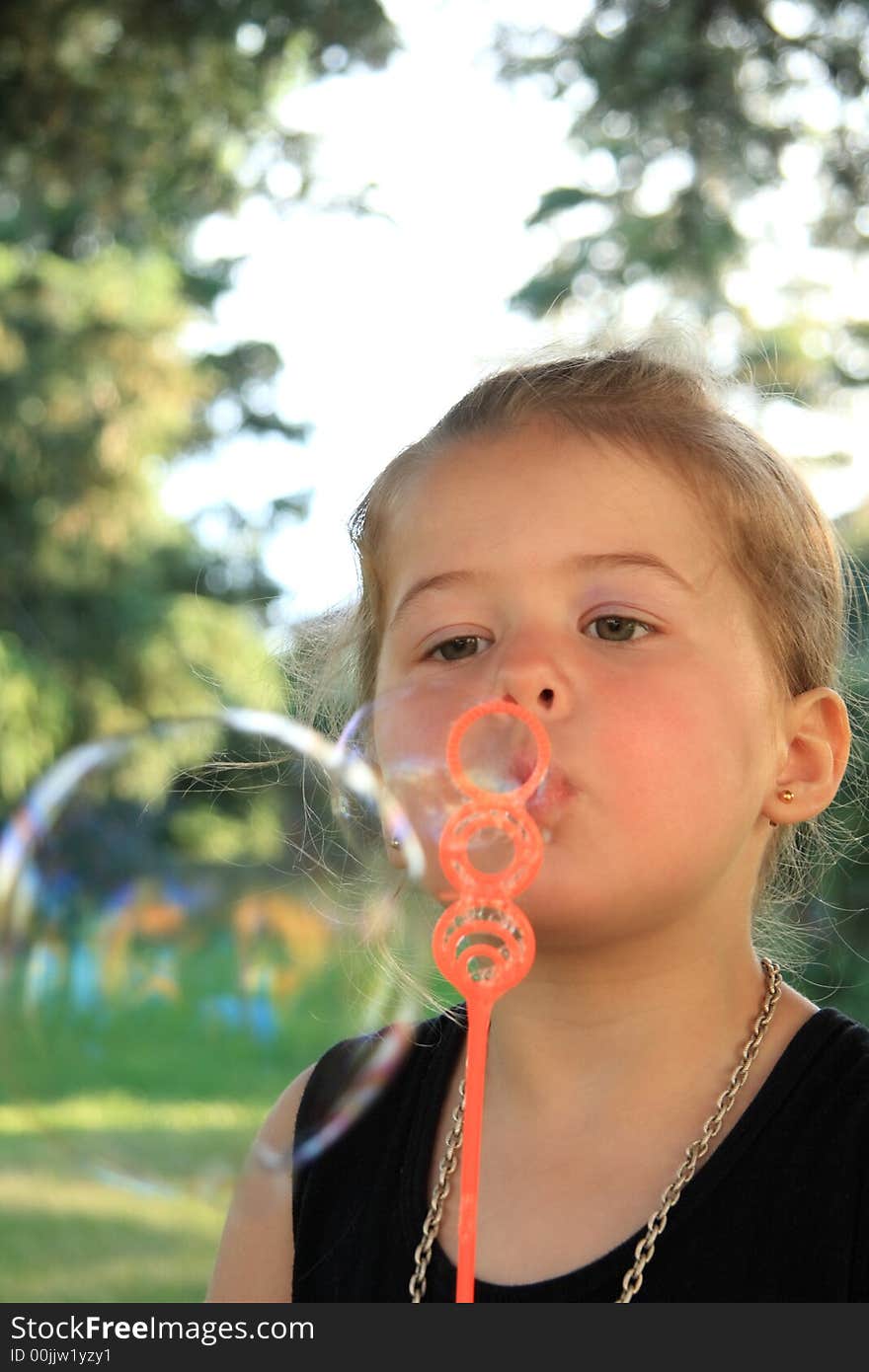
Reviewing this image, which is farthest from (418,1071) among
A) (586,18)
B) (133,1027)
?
(586,18)

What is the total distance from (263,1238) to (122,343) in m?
9.21

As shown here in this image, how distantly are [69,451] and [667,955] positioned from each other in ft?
29.5

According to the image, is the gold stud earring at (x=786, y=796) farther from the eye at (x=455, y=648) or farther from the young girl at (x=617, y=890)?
the eye at (x=455, y=648)

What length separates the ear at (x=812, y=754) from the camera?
1.41m

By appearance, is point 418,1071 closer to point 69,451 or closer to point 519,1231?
point 519,1231

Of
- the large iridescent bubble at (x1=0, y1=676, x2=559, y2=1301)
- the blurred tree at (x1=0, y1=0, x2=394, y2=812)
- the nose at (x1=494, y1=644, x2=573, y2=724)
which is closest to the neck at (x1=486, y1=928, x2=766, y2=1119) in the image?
the large iridescent bubble at (x1=0, y1=676, x2=559, y2=1301)

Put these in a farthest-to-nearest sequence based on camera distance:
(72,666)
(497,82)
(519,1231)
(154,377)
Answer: (154,377)
(72,666)
(497,82)
(519,1231)

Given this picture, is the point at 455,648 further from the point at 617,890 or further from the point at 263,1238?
the point at 263,1238

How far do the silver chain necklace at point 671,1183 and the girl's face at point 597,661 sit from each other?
0.34 feet

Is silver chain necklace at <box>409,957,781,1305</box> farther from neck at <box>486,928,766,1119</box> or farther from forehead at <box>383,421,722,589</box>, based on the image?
forehead at <box>383,421,722,589</box>

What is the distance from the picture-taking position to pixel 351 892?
138 cm

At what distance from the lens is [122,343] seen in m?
10.0

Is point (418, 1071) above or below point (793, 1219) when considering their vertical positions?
above
